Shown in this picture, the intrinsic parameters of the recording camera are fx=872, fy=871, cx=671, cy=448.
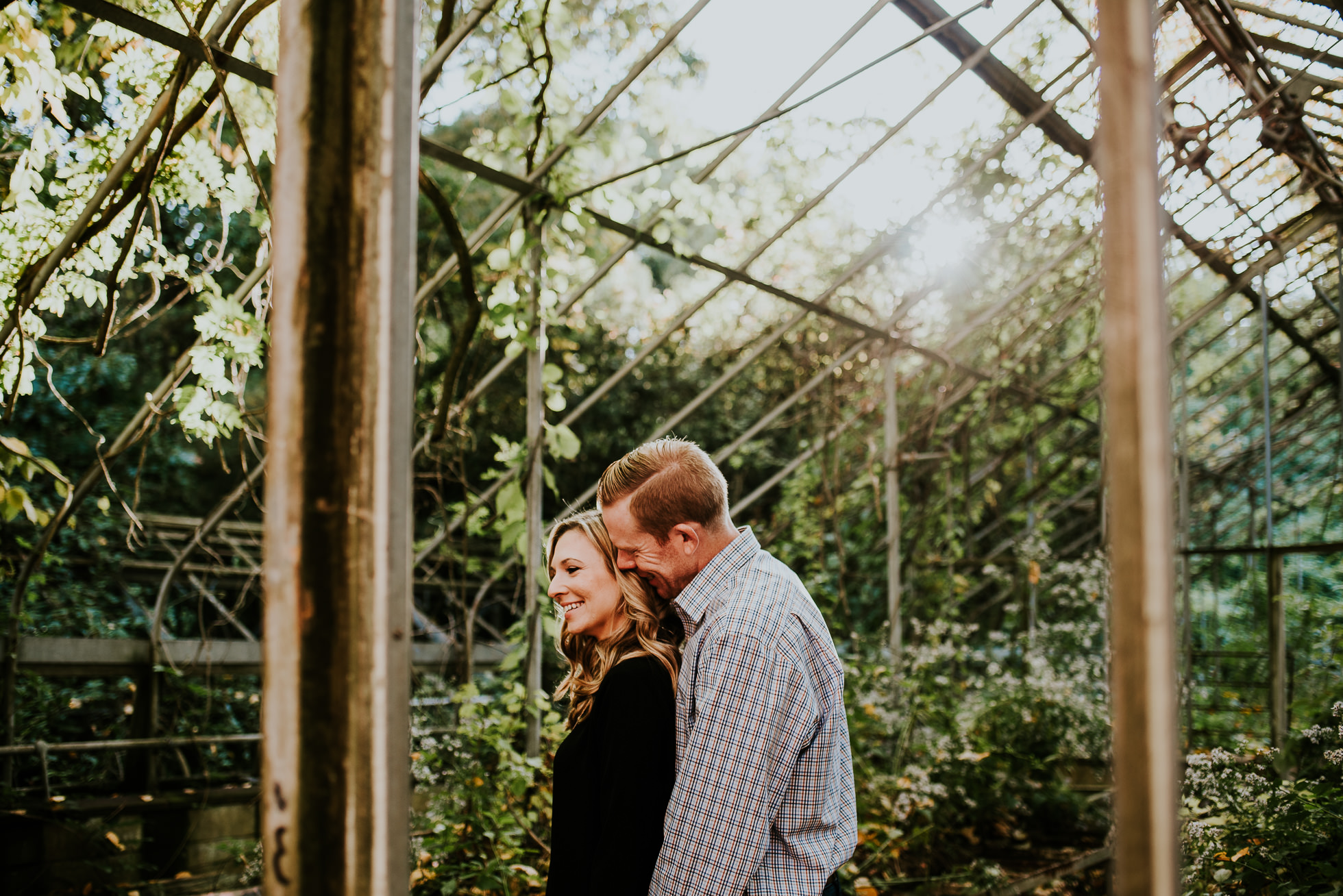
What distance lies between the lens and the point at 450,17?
267cm

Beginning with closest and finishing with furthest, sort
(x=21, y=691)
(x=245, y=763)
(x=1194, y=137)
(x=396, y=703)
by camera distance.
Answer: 1. (x=396, y=703)
2. (x=1194, y=137)
3. (x=21, y=691)
4. (x=245, y=763)

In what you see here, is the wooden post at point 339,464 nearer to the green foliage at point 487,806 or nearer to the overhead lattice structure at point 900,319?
the overhead lattice structure at point 900,319

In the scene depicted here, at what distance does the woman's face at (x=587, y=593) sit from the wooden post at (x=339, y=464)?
970mm

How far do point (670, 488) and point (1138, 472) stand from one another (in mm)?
1130

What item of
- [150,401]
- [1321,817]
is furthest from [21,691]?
[1321,817]

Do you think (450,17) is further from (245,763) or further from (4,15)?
(245,763)

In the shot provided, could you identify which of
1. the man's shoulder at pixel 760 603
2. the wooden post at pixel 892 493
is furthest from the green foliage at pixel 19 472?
the wooden post at pixel 892 493

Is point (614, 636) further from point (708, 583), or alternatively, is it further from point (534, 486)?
point (534, 486)

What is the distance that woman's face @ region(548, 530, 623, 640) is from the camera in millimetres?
1741

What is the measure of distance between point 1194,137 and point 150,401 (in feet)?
Result: 16.0

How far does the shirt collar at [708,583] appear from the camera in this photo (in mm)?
1596

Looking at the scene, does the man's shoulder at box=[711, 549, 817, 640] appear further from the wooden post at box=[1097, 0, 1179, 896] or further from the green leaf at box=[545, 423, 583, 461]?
the green leaf at box=[545, 423, 583, 461]

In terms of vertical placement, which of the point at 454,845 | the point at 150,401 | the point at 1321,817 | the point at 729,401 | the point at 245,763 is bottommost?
the point at 245,763

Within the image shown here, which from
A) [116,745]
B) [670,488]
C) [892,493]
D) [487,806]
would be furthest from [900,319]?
[116,745]
